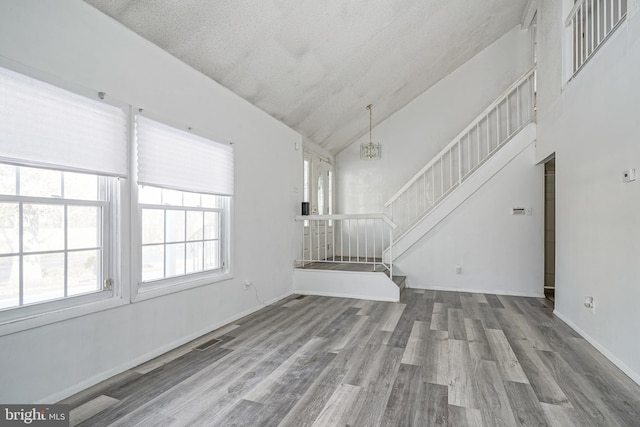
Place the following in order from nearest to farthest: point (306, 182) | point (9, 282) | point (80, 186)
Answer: point (9, 282)
point (80, 186)
point (306, 182)

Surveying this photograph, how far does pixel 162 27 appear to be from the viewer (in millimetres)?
2564

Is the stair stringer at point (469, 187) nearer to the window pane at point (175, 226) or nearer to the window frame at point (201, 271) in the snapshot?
the window frame at point (201, 271)

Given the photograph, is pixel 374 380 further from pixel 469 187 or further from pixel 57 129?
pixel 469 187

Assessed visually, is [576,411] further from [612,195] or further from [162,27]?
[162,27]

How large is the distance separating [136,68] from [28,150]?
1035mm

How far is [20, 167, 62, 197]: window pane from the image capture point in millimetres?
1954

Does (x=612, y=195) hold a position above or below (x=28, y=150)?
below

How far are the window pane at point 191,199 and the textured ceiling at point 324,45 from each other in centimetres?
121

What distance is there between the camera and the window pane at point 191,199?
3175 mm

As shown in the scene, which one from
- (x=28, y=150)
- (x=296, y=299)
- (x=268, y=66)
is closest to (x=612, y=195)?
(x=268, y=66)

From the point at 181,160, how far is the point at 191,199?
435 mm

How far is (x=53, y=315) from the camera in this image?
78.7 inches

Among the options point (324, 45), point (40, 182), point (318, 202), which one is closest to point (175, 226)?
point (40, 182)

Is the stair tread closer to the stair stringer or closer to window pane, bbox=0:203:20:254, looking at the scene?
the stair stringer
